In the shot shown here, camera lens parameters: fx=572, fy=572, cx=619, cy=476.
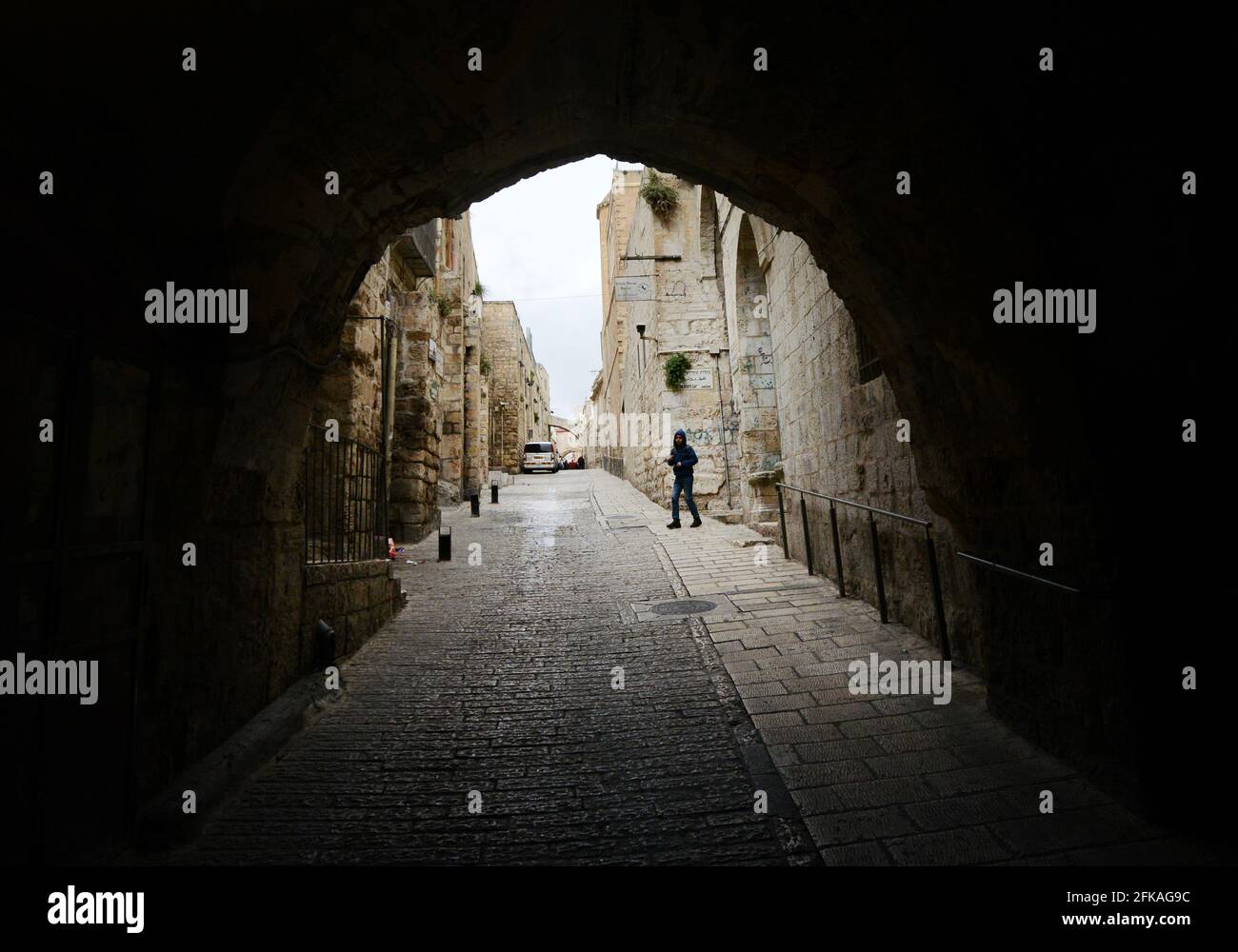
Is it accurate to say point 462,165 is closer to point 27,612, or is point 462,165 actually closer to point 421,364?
point 27,612

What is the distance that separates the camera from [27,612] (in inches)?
74.7

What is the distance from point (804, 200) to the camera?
317 cm

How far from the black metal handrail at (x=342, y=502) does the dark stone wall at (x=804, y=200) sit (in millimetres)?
1277

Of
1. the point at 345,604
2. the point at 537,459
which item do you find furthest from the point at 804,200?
the point at 537,459

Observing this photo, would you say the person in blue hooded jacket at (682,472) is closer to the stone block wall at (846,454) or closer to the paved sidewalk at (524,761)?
the stone block wall at (846,454)

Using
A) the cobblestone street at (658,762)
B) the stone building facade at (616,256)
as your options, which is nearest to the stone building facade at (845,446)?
the cobblestone street at (658,762)

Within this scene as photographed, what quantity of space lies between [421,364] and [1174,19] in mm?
9111

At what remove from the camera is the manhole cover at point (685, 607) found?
5.20 metres

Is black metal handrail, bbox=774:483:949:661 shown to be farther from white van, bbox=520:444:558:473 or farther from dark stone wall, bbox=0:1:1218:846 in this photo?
white van, bbox=520:444:558:473

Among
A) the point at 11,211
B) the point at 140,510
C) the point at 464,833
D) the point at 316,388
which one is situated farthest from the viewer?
the point at 316,388

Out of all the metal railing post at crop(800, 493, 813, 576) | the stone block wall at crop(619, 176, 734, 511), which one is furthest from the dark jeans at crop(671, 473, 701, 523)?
the metal railing post at crop(800, 493, 813, 576)

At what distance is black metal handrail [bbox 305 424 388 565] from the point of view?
172 inches

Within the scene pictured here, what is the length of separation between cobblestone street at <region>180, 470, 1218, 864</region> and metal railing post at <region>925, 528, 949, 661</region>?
180 mm
